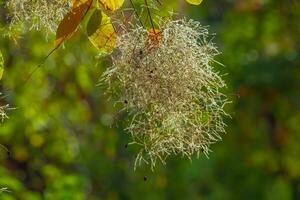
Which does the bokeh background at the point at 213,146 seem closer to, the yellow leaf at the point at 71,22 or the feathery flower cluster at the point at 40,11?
the feathery flower cluster at the point at 40,11

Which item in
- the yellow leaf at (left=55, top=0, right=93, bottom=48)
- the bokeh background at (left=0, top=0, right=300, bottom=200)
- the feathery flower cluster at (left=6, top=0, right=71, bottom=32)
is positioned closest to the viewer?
the yellow leaf at (left=55, top=0, right=93, bottom=48)

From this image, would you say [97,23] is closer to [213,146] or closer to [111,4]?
[111,4]

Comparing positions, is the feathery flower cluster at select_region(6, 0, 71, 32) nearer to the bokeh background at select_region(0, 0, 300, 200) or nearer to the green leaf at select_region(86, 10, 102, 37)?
the green leaf at select_region(86, 10, 102, 37)

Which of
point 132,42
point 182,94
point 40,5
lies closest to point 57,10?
point 40,5

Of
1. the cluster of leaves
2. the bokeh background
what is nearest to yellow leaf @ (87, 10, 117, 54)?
the cluster of leaves

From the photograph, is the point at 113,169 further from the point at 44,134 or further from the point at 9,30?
the point at 9,30

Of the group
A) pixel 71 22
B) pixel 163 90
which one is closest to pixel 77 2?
pixel 71 22
